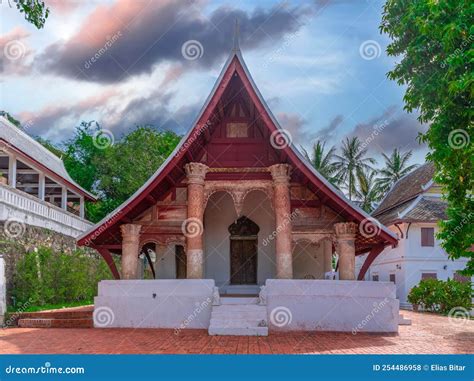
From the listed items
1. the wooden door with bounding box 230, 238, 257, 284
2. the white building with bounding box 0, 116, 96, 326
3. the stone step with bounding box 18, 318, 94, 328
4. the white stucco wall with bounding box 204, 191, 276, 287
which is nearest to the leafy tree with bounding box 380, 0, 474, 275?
the white stucco wall with bounding box 204, 191, 276, 287

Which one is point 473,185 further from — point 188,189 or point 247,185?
point 188,189

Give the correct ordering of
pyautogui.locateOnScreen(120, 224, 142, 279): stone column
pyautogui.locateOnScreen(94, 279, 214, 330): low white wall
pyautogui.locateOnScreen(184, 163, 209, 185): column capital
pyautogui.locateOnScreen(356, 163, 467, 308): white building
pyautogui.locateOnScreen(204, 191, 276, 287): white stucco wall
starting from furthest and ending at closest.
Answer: pyautogui.locateOnScreen(356, 163, 467, 308): white building
pyautogui.locateOnScreen(204, 191, 276, 287): white stucco wall
pyautogui.locateOnScreen(120, 224, 142, 279): stone column
pyautogui.locateOnScreen(184, 163, 209, 185): column capital
pyautogui.locateOnScreen(94, 279, 214, 330): low white wall

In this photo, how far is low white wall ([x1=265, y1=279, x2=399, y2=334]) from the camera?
12250mm

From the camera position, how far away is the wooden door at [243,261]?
16.6m

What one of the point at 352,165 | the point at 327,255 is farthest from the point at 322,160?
the point at 327,255

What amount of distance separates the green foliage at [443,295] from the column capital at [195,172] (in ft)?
48.0

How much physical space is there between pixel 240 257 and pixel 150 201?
13.6 ft

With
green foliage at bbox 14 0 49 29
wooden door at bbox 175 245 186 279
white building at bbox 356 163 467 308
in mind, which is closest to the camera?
green foliage at bbox 14 0 49 29

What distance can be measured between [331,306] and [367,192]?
97.9 ft

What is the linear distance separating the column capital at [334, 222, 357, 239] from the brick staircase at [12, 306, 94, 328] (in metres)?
6.62

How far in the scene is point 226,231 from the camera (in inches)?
653

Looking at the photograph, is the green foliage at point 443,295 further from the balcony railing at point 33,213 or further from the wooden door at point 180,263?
the balcony railing at point 33,213

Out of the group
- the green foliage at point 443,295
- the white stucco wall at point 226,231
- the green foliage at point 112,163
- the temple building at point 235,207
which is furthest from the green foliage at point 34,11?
the green foliage at point 112,163

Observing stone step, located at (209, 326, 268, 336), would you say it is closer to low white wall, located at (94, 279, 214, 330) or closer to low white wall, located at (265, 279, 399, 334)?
low white wall, located at (265, 279, 399, 334)
